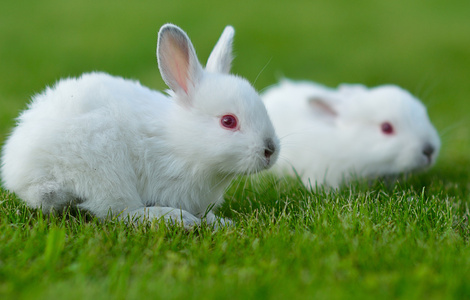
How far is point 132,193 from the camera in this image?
142 inches

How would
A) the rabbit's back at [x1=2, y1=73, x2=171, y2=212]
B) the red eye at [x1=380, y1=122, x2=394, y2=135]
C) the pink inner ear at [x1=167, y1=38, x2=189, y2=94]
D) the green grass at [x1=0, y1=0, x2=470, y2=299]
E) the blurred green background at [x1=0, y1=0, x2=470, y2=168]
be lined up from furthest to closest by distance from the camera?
1. the blurred green background at [x1=0, y1=0, x2=470, y2=168]
2. the red eye at [x1=380, y1=122, x2=394, y2=135]
3. the pink inner ear at [x1=167, y1=38, x2=189, y2=94]
4. the rabbit's back at [x1=2, y1=73, x2=171, y2=212]
5. the green grass at [x1=0, y1=0, x2=470, y2=299]

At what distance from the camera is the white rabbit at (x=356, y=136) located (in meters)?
5.21

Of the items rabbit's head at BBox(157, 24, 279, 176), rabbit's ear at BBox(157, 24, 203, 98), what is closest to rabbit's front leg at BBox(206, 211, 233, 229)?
rabbit's head at BBox(157, 24, 279, 176)

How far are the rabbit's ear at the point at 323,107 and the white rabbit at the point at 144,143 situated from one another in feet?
6.69

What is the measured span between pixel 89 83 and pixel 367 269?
2.24 metres

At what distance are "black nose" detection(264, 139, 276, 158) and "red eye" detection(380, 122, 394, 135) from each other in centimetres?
206

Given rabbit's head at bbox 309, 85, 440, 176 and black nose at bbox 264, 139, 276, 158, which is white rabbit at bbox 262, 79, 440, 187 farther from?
black nose at bbox 264, 139, 276, 158

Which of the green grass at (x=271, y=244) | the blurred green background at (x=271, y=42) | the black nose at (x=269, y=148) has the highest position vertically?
the blurred green background at (x=271, y=42)

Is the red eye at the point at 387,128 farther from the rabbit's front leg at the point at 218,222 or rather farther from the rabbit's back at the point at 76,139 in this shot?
the rabbit's back at the point at 76,139

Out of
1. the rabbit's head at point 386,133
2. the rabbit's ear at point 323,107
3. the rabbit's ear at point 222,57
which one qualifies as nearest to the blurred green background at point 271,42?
the rabbit's head at point 386,133

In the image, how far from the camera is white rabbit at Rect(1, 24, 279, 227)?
3.47m

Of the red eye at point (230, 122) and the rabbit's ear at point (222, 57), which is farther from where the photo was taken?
the rabbit's ear at point (222, 57)

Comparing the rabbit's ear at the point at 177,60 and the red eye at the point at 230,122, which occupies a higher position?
the rabbit's ear at the point at 177,60

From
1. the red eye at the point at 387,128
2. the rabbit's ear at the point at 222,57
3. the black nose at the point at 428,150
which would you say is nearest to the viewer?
the rabbit's ear at the point at 222,57
